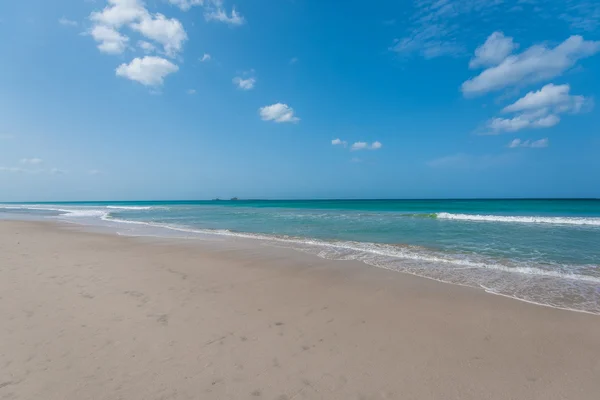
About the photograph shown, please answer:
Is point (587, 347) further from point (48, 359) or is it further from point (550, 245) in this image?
point (550, 245)

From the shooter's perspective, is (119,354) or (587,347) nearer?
(119,354)

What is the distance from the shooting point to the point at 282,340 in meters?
3.58

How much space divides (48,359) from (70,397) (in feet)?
3.13

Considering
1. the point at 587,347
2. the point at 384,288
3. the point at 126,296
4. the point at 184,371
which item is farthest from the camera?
the point at 384,288

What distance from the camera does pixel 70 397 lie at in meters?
2.54

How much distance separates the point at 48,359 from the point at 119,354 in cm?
79

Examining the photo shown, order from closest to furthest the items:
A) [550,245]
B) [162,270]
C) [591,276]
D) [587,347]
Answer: [587,347]
[591,276]
[162,270]
[550,245]

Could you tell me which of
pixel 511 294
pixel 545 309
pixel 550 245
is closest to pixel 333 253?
pixel 511 294

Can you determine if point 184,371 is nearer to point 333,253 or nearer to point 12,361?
point 12,361

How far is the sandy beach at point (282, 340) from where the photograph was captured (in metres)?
2.71

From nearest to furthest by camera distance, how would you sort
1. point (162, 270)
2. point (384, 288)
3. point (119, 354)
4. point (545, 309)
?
point (119, 354) → point (545, 309) → point (384, 288) → point (162, 270)

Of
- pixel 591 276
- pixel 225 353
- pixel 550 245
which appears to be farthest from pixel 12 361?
pixel 550 245

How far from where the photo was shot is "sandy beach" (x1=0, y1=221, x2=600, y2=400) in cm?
271

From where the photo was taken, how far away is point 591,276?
645 centimetres
